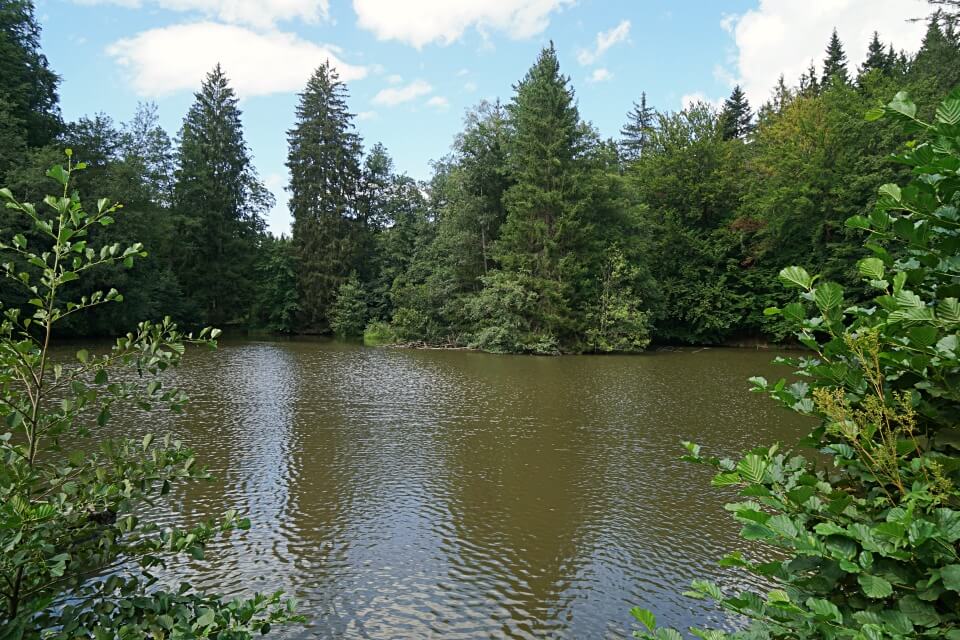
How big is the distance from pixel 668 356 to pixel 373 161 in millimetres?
25665

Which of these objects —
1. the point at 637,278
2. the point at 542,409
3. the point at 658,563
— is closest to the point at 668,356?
the point at 637,278

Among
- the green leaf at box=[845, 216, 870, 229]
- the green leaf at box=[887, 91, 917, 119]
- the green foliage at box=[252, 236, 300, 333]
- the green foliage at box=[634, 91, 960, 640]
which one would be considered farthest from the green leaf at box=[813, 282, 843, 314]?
the green foliage at box=[252, 236, 300, 333]

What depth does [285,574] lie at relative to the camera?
15.3 ft

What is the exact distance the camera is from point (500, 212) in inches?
1112

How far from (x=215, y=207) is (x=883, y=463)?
131 ft

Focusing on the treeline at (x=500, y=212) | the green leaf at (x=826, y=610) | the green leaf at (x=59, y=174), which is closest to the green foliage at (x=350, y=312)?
the treeline at (x=500, y=212)

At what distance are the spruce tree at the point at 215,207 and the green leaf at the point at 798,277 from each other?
1451 inches

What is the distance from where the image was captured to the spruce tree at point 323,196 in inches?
1412

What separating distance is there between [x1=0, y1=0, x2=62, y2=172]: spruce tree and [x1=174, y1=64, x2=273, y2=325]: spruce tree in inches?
366

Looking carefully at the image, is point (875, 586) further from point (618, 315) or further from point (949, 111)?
point (618, 315)

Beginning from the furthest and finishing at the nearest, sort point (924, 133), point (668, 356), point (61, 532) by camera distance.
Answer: point (668, 356) < point (61, 532) < point (924, 133)

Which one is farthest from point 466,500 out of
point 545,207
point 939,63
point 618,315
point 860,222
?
point 939,63

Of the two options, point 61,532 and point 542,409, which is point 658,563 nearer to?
point 61,532

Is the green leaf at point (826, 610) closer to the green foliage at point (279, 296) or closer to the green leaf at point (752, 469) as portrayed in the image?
the green leaf at point (752, 469)
